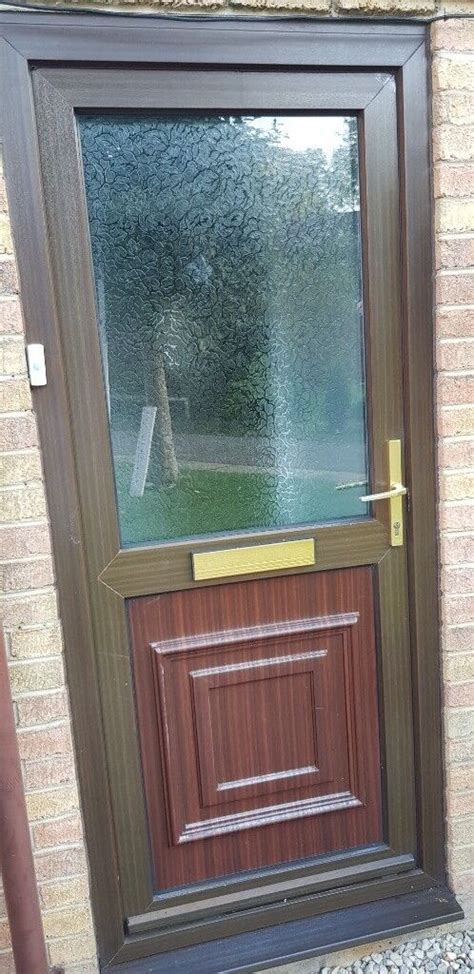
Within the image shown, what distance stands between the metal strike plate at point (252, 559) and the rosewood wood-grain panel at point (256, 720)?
49 millimetres

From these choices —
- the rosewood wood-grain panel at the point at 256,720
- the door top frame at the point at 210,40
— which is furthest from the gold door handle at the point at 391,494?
the door top frame at the point at 210,40

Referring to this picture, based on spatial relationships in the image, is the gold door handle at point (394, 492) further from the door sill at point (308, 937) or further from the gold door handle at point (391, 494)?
the door sill at point (308, 937)

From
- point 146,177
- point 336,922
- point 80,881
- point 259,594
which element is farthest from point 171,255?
point 336,922

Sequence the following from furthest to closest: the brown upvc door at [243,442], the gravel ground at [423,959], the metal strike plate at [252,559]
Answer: the gravel ground at [423,959] → the metal strike plate at [252,559] → the brown upvc door at [243,442]

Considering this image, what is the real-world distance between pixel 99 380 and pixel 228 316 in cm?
39

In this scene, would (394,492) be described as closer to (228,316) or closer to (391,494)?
(391,494)

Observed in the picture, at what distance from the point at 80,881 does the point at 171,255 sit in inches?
66.2

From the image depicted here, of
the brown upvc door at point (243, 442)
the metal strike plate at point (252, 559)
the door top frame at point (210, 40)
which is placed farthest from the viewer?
the metal strike plate at point (252, 559)

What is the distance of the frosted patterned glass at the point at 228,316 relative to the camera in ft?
6.07

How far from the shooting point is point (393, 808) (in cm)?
221

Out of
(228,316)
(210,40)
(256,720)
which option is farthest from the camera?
(256,720)

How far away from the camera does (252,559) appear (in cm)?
200

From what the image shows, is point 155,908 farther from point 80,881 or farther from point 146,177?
point 146,177

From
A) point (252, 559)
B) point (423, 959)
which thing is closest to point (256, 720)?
point (252, 559)
